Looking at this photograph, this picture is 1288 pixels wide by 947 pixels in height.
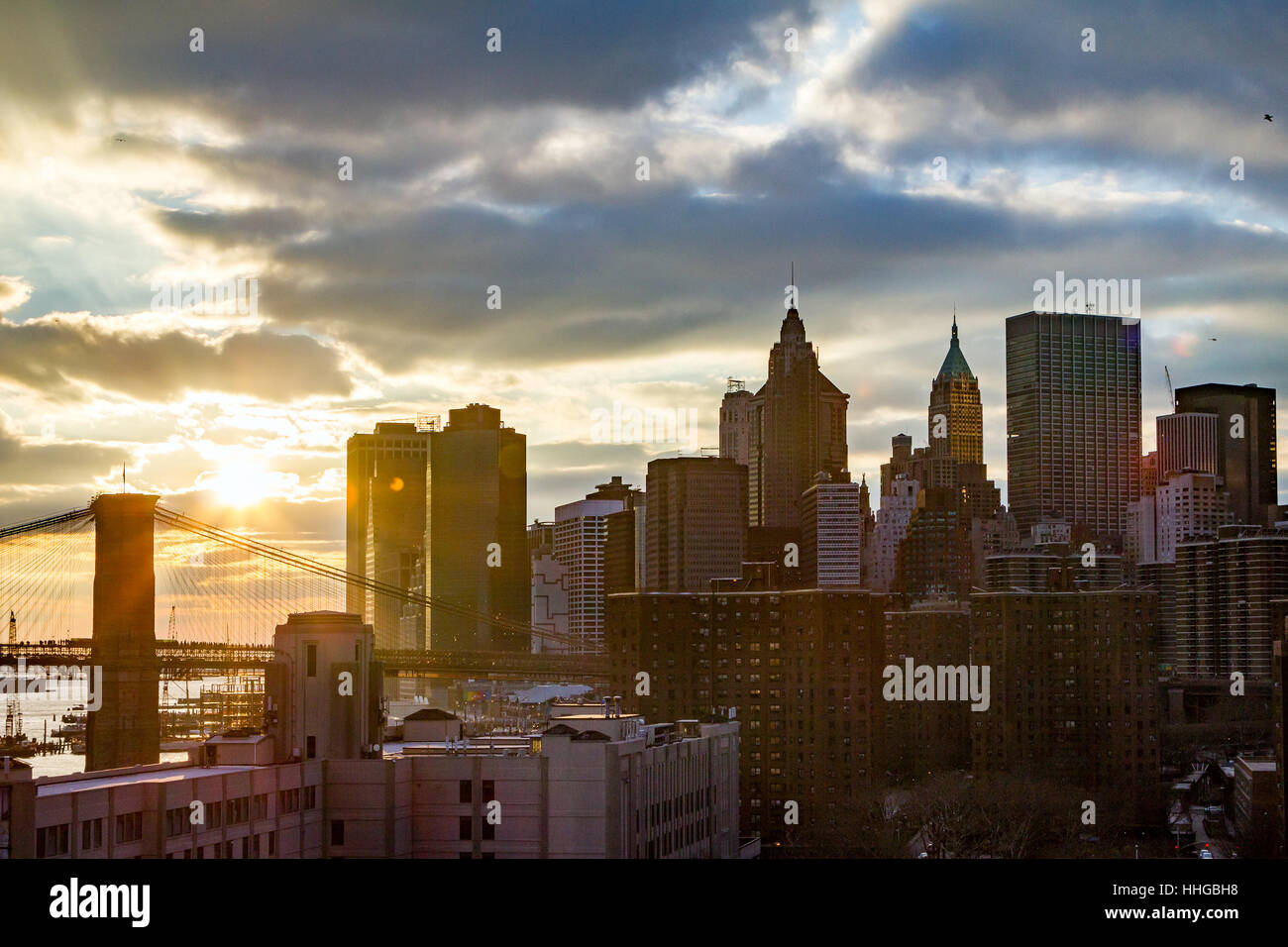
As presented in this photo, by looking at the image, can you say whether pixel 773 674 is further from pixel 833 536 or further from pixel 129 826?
pixel 833 536

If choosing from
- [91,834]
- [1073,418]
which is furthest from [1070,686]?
[1073,418]

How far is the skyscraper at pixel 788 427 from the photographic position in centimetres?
10756

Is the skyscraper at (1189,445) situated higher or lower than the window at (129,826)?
higher

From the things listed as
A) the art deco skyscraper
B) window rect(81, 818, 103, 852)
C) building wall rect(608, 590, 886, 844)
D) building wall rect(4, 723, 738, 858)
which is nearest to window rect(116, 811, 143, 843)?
window rect(81, 818, 103, 852)

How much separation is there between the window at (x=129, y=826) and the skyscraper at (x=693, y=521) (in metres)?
68.0

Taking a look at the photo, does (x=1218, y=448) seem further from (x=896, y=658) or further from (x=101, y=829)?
(x=101, y=829)

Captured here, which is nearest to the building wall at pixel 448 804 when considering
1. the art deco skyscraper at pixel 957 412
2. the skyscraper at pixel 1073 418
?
the skyscraper at pixel 1073 418

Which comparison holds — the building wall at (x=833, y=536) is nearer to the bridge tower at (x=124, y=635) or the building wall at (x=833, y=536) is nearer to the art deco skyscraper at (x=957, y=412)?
the art deco skyscraper at (x=957, y=412)

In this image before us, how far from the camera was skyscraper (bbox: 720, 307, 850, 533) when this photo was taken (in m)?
108

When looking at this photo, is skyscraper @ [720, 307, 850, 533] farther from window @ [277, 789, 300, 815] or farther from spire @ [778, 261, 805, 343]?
window @ [277, 789, 300, 815]

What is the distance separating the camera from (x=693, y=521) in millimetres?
87312

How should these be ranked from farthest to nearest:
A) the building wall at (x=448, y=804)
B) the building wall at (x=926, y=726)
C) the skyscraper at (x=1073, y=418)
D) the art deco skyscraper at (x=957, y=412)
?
the art deco skyscraper at (x=957, y=412)
the skyscraper at (x=1073, y=418)
the building wall at (x=926, y=726)
the building wall at (x=448, y=804)

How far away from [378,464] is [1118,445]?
183 feet
